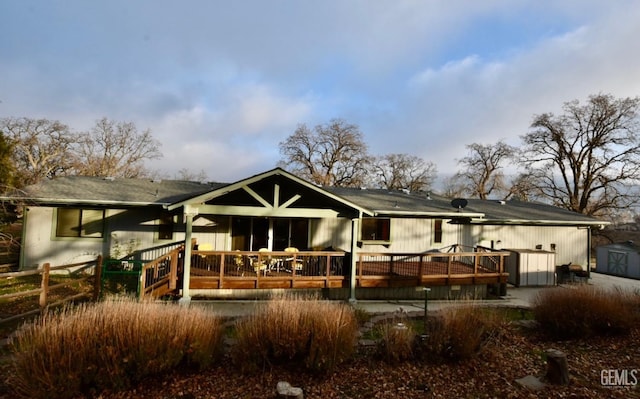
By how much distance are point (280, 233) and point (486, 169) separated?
1322 inches

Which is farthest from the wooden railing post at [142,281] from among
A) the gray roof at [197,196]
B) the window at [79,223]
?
the window at [79,223]

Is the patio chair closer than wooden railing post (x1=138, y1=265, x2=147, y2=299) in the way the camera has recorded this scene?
No

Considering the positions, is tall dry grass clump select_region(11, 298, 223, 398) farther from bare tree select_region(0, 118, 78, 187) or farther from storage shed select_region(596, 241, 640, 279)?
bare tree select_region(0, 118, 78, 187)

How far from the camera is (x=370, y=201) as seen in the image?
44.6ft

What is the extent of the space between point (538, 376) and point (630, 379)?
4.82 ft

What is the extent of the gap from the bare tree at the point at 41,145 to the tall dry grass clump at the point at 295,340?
3748 centimetres

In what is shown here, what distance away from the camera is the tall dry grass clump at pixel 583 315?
255 inches

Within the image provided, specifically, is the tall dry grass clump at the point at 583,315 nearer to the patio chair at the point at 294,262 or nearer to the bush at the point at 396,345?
the bush at the point at 396,345

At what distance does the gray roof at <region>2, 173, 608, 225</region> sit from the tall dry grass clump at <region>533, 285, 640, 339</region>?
15.6 feet

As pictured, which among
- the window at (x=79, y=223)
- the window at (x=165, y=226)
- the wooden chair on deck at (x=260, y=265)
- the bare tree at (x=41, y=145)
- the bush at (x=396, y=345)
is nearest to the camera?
the bush at (x=396, y=345)

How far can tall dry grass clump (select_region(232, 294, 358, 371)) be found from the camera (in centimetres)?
468

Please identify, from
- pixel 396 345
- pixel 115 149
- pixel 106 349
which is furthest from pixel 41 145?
pixel 396 345

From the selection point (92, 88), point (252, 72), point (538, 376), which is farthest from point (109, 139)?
point (538, 376)

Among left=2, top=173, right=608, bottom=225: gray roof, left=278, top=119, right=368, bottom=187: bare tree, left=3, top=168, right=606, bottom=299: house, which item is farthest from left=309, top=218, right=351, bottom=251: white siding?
left=278, top=119, right=368, bottom=187: bare tree
